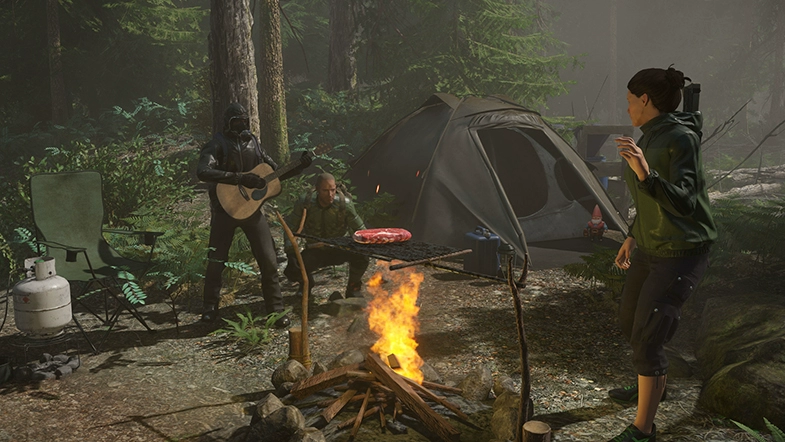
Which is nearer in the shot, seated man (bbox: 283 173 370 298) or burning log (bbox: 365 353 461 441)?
burning log (bbox: 365 353 461 441)

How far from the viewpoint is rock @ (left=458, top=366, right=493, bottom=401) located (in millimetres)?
4273

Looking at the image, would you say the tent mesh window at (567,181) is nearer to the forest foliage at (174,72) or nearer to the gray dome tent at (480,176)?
the gray dome tent at (480,176)

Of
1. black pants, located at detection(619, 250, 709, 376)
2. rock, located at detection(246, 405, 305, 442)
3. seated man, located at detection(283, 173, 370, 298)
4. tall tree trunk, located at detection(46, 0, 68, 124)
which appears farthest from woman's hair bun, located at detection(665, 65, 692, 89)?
tall tree trunk, located at detection(46, 0, 68, 124)

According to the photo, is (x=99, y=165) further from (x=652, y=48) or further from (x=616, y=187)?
(x=652, y=48)

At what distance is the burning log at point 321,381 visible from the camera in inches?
164

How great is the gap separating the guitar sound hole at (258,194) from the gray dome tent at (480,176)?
10.0 feet

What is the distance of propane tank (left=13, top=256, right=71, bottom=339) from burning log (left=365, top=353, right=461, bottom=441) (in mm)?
2832

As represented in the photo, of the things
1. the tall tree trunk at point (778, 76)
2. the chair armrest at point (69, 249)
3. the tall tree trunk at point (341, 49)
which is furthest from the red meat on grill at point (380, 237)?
the tall tree trunk at point (778, 76)

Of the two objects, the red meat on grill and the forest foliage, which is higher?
the forest foliage

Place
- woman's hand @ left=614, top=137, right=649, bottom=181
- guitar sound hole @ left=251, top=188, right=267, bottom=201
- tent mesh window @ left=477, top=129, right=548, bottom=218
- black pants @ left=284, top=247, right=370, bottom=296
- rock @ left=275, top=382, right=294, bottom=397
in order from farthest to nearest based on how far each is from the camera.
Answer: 1. tent mesh window @ left=477, top=129, right=548, bottom=218
2. black pants @ left=284, top=247, right=370, bottom=296
3. guitar sound hole @ left=251, top=188, right=267, bottom=201
4. rock @ left=275, top=382, right=294, bottom=397
5. woman's hand @ left=614, top=137, right=649, bottom=181

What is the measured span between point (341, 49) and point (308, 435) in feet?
50.6

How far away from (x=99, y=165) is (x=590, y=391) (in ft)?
26.1

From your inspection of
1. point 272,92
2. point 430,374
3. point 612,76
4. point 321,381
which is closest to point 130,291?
point 321,381

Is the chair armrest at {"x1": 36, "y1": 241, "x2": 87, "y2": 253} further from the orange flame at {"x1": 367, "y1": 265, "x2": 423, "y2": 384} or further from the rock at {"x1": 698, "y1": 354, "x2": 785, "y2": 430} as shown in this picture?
the rock at {"x1": 698, "y1": 354, "x2": 785, "y2": 430}
